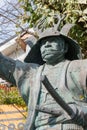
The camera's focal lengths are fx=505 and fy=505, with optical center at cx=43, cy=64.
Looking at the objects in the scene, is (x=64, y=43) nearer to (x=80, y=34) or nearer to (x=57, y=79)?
(x=57, y=79)

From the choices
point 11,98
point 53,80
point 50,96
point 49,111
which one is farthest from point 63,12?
point 49,111

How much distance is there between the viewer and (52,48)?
399 cm

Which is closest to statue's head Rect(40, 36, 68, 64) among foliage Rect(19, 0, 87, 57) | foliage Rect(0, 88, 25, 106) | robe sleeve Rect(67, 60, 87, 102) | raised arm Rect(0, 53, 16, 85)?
robe sleeve Rect(67, 60, 87, 102)

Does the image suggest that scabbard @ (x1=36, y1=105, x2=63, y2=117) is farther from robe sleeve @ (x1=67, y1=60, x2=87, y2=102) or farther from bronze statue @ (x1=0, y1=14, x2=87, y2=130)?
robe sleeve @ (x1=67, y1=60, x2=87, y2=102)

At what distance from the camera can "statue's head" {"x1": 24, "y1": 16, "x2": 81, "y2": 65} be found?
399 cm

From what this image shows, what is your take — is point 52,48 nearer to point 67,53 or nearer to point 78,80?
point 67,53

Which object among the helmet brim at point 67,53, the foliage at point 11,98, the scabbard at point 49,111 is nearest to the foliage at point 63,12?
the foliage at point 11,98

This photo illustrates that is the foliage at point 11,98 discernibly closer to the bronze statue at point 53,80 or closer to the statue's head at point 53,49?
the bronze statue at point 53,80

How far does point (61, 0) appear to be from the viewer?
793cm

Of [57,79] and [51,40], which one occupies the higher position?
[51,40]

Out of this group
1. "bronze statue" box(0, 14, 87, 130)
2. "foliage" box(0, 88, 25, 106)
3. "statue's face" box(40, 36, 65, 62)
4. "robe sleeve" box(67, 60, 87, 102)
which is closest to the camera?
"bronze statue" box(0, 14, 87, 130)

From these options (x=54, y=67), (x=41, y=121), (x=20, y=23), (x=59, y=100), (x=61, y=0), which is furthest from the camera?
(x=20, y=23)

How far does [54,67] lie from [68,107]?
0.58 m

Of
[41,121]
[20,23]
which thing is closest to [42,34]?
[41,121]
